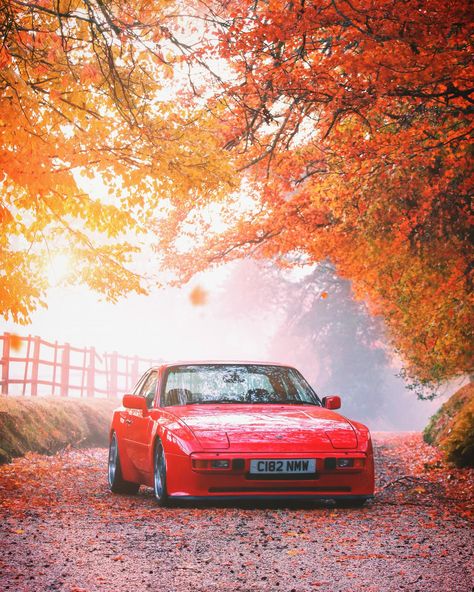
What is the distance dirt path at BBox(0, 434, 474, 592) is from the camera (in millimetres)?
5062

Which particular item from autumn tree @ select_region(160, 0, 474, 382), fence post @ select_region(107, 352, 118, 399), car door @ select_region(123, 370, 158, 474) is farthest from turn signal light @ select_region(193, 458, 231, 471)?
fence post @ select_region(107, 352, 118, 399)

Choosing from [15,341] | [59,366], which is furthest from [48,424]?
[59,366]

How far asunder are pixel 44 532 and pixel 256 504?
2377mm

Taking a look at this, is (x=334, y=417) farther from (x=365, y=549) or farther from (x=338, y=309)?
(x=338, y=309)

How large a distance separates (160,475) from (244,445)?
1059mm

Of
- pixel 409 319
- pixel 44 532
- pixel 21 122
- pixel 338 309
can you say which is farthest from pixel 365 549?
pixel 338 309

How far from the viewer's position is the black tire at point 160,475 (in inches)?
321

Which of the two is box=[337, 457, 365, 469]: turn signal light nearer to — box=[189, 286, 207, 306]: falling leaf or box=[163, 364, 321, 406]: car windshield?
box=[163, 364, 321, 406]: car windshield

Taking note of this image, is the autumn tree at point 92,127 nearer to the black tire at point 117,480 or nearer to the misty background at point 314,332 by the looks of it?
the black tire at point 117,480

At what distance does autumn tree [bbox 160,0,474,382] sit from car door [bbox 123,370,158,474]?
3.47 meters

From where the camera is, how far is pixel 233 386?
9164 millimetres

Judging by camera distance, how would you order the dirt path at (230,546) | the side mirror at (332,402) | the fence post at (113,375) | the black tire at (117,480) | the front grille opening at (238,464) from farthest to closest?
the fence post at (113,375)
the black tire at (117,480)
the side mirror at (332,402)
the front grille opening at (238,464)
the dirt path at (230,546)

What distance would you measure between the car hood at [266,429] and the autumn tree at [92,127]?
2779 mm

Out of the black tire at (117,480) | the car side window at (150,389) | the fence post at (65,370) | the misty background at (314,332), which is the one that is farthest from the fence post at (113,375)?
the car side window at (150,389)
